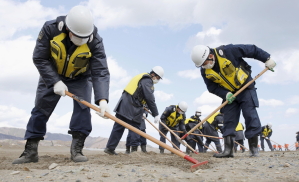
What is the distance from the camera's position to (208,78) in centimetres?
496

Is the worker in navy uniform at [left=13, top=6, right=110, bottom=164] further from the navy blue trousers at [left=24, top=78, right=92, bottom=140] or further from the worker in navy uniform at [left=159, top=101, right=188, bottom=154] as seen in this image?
the worker in navy uniform at [left=159, top=101, right=188, bottom=154]

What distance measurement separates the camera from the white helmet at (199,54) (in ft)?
15.6

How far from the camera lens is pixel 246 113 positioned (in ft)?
14.9

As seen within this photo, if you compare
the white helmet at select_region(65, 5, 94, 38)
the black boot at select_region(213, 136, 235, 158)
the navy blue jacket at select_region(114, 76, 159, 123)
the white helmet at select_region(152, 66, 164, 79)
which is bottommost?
the black boot at select_region(213, 136, 235, 158)

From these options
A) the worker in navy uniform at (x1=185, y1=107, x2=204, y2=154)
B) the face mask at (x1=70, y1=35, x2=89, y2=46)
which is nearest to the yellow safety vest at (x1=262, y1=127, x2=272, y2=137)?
the worker in navy uniform at (x1=185, y1=107, x2=204, y2=154)

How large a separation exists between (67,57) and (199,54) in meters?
2.37

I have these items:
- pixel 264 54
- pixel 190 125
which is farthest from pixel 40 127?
pixel 190 125

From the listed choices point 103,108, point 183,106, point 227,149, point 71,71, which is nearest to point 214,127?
point 183,106

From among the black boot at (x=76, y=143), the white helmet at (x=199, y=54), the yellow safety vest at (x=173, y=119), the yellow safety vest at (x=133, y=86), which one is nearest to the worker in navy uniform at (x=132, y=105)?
the yellow safety vest at (x=133, y=86)

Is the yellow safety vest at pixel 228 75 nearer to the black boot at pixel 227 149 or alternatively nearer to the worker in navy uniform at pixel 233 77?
the worker in navy uniform at pixel 233 77

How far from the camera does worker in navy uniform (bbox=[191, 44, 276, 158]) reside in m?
4.57

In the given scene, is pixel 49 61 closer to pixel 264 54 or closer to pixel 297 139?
pixel 264 54

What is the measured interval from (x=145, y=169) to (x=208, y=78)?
2.66m

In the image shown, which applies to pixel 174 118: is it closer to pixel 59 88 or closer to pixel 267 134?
pixel 59 88
